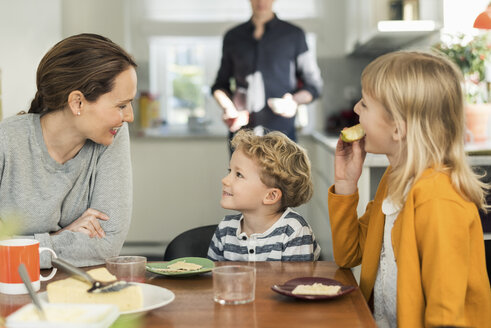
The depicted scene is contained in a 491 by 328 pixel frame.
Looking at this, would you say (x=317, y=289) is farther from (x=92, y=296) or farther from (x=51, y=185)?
(x=51, y=185)

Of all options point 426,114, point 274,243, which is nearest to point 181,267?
point 274,243

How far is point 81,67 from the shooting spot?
1.79 metres

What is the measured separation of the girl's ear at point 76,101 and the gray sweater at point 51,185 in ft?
0.35

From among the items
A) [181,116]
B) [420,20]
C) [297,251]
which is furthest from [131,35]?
[297,251]

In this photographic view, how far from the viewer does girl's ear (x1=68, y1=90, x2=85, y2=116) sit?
1.82m

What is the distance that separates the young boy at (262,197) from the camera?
1.85m

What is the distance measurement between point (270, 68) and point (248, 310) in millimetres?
2530

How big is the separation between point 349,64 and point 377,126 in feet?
11.3

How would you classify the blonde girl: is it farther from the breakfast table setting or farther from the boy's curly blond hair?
the boy's curly blond hair

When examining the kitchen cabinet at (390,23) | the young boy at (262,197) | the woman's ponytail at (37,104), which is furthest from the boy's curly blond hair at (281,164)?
Result: the kitchen cabinet at (390,23)

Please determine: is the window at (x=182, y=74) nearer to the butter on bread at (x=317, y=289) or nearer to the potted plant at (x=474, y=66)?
the potted plant at (x=474, y=66)

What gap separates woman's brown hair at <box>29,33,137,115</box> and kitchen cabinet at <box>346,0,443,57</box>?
2084 mm

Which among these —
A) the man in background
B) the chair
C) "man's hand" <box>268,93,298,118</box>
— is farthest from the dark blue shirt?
the chair

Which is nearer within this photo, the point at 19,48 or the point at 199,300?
the point at 199,300
